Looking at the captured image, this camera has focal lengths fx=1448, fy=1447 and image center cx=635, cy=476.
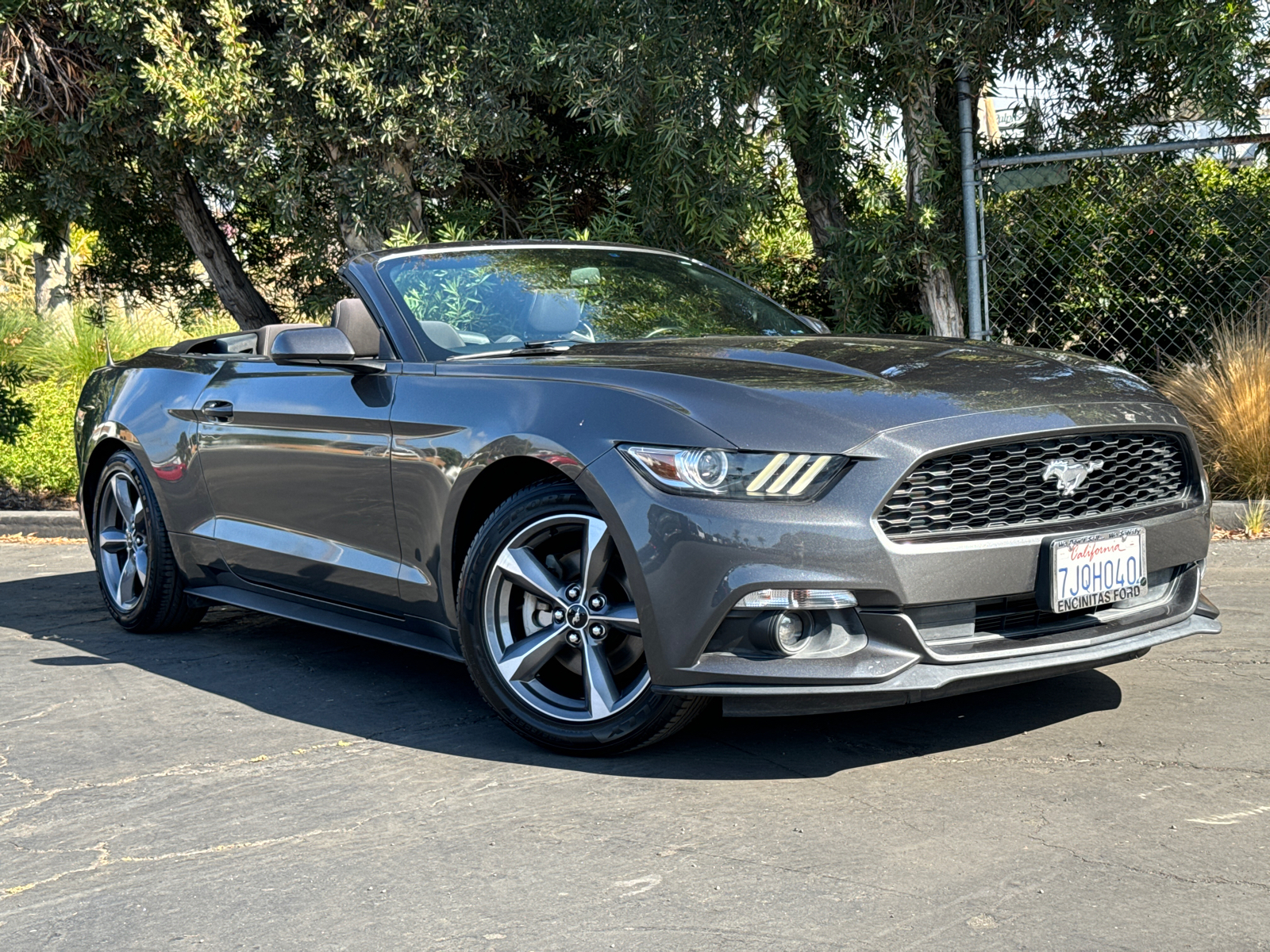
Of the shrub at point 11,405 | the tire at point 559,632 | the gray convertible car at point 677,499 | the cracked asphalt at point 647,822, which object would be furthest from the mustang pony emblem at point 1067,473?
the shrub at point 11,405

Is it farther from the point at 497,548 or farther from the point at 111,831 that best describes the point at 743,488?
the point at 111,831

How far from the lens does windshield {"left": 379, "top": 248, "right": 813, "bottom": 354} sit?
15.6 ft

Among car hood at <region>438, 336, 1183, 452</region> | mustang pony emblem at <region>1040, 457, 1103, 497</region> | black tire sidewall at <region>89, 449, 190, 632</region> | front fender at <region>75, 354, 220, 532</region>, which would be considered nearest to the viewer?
car hood at <region>438, 336, 1183, 452</region>

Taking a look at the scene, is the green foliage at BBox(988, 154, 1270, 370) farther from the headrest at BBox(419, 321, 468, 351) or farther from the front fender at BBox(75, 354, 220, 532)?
the front fender at BBox(75, 354, 220, 532)

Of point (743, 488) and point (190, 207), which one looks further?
point (190, 207)

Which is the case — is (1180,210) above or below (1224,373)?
above

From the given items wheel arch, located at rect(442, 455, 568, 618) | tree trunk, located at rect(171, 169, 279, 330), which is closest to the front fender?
wheel arch, located at rect(442, 455, 568, 618)

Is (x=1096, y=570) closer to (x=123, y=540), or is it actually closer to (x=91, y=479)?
(x=123, y=540)

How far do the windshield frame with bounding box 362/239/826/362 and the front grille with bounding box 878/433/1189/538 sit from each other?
138 centimetres

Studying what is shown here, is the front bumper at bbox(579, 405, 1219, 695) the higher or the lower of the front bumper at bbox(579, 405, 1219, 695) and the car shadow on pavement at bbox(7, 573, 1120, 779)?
the higher

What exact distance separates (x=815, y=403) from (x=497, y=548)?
39.7 inches

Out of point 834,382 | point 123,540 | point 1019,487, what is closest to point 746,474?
point 834,382

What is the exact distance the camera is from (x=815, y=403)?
Answer: 3.70 m

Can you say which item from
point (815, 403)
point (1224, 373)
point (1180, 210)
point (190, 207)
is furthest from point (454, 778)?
point (190, 207)
